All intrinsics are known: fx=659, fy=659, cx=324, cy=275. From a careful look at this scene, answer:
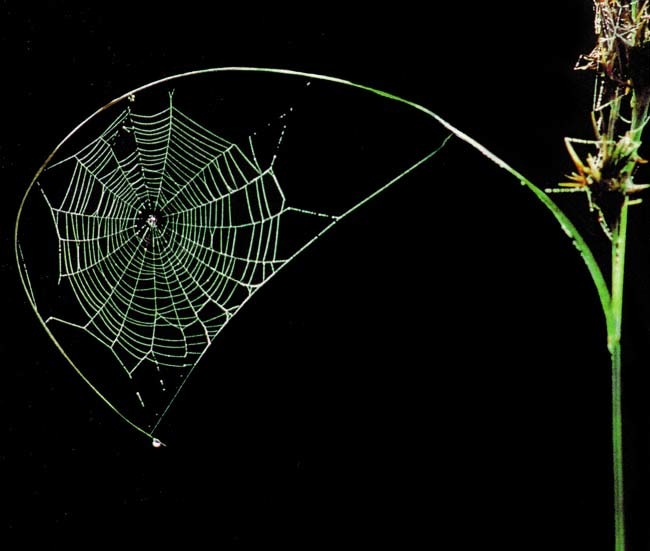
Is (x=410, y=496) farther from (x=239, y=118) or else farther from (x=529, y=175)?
(x=239, y=118)

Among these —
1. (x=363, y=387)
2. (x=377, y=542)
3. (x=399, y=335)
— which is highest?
(x=399, y=335)

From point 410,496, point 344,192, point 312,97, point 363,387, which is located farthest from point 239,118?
point 410,496

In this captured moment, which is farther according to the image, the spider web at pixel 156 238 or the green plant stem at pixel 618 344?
the spider web at pixel 156 238

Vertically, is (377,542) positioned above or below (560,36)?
below

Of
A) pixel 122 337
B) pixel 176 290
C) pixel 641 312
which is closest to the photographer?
pixel 641 312

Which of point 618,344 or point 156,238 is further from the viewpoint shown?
point 156,238

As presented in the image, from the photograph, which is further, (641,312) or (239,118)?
(239,118)

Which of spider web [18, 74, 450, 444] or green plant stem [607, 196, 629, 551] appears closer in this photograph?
green plant stem [607, 196, 629, 551]

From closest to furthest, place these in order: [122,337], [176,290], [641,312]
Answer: [641,312]
[122,337]
[176,290]

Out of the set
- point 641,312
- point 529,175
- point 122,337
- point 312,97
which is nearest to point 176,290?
point 122,337
